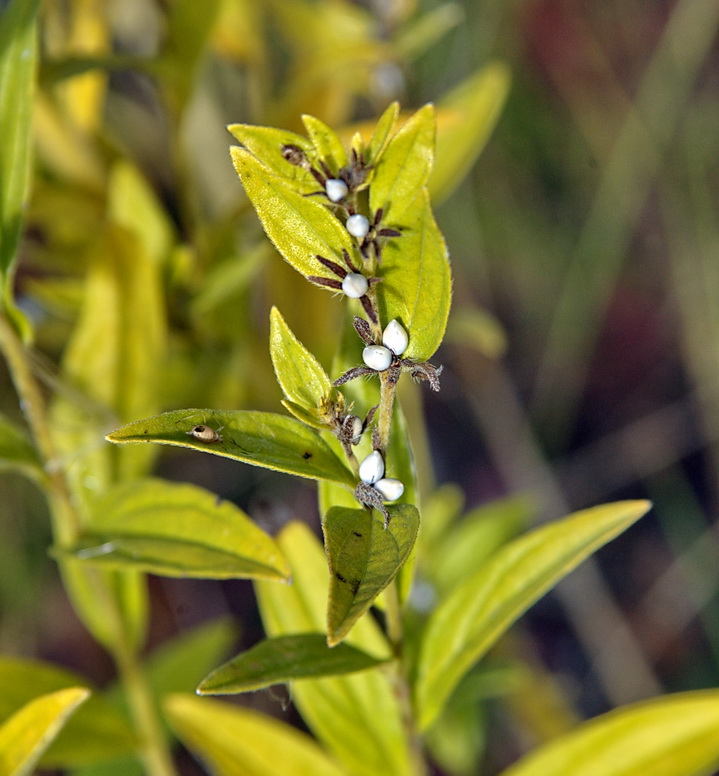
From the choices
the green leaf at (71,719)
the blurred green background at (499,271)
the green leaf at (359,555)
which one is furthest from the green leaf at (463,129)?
the green leaf at (71,719)

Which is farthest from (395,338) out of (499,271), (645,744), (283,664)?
(499,271)

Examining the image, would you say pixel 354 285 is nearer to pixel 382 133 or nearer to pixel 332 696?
pixel 382 133

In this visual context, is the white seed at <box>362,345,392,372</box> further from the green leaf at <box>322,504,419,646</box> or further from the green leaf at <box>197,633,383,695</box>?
the green leaf at <box>197,633,383,695</box>

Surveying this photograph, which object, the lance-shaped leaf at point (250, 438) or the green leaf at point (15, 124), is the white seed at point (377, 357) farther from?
the green leaf at point (15, 124)

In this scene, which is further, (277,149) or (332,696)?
(332,696)

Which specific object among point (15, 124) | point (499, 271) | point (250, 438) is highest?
point (499, 271)
